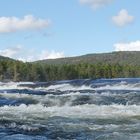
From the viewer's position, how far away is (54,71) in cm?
13538

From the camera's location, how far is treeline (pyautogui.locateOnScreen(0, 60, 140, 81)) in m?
122

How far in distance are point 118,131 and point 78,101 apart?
13.0m

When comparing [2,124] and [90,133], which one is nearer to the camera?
[90,133]

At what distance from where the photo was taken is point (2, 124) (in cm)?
2156

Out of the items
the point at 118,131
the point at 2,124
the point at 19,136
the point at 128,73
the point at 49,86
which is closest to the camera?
the point at 19,136

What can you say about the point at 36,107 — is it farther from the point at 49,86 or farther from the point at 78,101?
the point at 49,86

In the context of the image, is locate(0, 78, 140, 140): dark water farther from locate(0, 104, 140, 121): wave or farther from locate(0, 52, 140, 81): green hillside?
locate(0, 52, 140, 81): green hillside

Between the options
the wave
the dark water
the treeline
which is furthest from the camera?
the treeline

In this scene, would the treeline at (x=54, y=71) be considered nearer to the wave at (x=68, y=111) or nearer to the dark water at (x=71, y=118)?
the dark water at (x=71, y=118)

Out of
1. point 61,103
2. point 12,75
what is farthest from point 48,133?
point 12,75

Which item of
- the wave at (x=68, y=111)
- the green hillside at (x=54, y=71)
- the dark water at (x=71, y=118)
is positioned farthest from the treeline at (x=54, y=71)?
the wave at (x=68, y=111)

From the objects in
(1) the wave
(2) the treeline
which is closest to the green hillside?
(2) the treeline

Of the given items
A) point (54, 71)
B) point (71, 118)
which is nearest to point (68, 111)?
point (71, 118)

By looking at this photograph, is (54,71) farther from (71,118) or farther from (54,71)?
(71,118)
